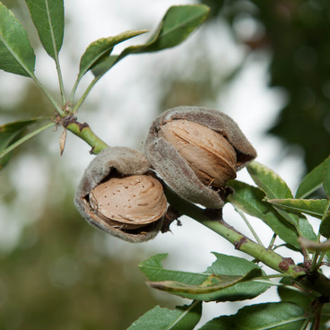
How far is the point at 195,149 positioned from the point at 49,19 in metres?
0.63

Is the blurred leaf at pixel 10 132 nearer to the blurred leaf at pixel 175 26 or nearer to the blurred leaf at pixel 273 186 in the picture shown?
the blurred leaf at pixel 175 26

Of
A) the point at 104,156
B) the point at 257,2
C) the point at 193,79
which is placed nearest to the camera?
the point at 104,156

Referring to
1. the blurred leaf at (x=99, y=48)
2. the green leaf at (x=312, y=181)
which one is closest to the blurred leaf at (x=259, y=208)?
the green leaf at (x=312, y=181)

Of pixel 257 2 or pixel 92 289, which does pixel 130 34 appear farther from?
pixel 92 289

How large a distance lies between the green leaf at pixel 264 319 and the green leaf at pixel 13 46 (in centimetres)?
93

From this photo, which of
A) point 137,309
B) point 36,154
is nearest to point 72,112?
point 137,309

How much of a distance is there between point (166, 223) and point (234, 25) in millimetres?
1976

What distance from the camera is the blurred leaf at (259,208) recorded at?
37.6 inches

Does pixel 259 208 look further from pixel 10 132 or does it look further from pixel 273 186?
pixel 10 132

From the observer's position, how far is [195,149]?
845 mm

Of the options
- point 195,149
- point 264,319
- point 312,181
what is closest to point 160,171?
point 195,149

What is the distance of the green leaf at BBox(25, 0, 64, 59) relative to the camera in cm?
101

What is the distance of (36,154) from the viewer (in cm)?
634

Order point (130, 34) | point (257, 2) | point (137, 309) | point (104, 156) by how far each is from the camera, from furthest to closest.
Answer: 1. point (137, 309)
2. point (257, 2)
3. point (130, 34)
4. point (104, 156)
